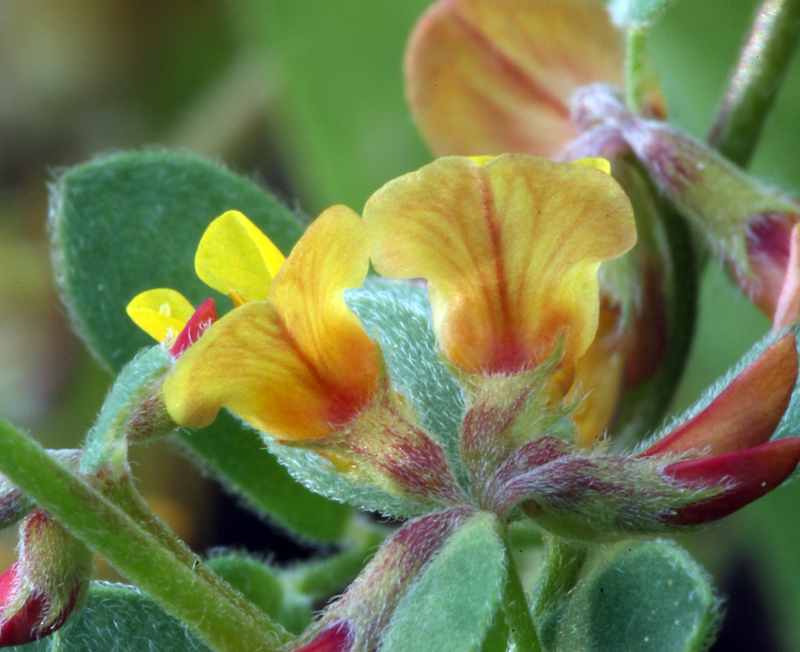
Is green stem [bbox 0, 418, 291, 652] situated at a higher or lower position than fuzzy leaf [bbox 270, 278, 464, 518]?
higher

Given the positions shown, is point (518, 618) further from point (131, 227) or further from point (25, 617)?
point (131, 227)

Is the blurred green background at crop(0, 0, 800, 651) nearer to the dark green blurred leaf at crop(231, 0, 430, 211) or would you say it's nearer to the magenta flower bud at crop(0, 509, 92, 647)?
the dark green blurred leaf at crop(231, 0, 430, 211)

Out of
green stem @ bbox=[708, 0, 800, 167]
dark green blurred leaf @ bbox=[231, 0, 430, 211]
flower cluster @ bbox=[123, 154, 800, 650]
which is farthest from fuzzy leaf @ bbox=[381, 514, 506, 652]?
dark green blurred leaf @ bbox=[231, 0, 430, 211]

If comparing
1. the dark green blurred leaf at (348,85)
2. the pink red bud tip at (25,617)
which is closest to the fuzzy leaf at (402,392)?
the pink red bud tip at (25,617)

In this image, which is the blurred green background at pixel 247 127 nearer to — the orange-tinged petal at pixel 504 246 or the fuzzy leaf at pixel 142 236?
the fuzzy leaf at pixel 142 236

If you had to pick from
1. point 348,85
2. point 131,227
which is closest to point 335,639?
point 131,227

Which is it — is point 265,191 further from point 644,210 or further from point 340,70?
point 340,70
